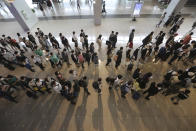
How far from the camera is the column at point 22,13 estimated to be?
760 centimetres

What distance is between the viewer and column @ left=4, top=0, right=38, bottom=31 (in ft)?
24.9

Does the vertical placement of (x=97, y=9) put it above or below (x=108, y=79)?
above

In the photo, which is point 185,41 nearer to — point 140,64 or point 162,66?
point 162,66

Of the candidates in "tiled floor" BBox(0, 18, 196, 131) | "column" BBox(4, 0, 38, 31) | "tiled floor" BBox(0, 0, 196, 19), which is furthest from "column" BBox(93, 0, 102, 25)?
"tiled floor" BBox(0, 18, 196, 131)

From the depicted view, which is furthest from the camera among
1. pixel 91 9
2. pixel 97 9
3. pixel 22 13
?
pixel 91 9

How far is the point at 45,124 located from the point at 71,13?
10.5 m

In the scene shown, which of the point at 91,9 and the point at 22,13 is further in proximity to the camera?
the point at 91,9

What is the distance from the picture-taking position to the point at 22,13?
8.31 meters

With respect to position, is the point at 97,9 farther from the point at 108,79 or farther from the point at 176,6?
the point at 108,79

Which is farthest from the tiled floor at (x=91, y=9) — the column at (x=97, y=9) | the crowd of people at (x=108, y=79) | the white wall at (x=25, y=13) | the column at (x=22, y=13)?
the crowd of people at (x=108, y=79)

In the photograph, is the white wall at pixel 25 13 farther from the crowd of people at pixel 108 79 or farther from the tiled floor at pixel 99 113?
the tiled floor at pixel 99 113

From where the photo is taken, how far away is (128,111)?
4383 millimetres

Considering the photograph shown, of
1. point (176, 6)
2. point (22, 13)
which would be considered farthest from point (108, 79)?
point (22, 13)

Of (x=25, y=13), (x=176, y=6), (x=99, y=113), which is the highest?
(x=176, y=6)
